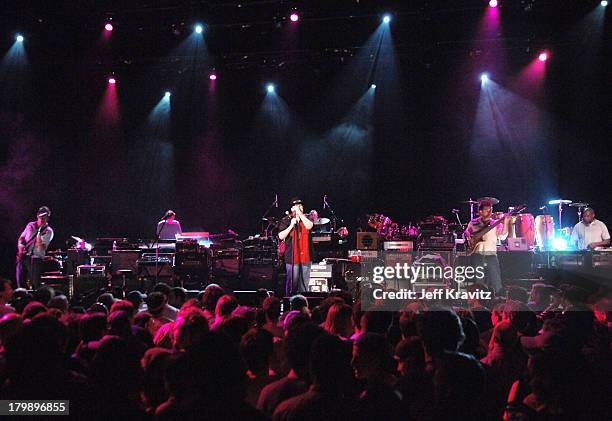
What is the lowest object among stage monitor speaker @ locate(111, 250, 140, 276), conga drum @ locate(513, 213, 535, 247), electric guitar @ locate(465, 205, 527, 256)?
stage monitor speaker @ locate(111, 250, 140, 276)

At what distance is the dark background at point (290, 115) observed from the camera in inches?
567

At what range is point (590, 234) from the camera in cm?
1243

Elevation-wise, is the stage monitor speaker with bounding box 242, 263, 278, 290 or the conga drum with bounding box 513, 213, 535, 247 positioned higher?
the conga drum with bounding box 513, 213, 535, 247

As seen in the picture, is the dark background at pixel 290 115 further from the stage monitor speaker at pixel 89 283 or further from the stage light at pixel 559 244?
the stage monitor speaker at pixel 89 283

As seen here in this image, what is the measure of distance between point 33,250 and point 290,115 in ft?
28.3

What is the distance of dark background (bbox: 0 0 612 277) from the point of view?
14.4 meters

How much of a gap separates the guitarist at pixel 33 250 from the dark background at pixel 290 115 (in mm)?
3077

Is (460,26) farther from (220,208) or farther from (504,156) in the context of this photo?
(220,208)

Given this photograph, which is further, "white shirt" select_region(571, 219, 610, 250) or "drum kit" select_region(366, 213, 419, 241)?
"drum kit" select_region(366, 213, 419, 241)

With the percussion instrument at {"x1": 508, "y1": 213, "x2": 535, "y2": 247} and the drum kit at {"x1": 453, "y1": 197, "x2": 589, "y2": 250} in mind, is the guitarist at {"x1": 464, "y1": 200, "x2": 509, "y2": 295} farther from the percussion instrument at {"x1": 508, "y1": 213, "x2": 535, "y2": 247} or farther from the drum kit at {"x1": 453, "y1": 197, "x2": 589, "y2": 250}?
the percussion instrument at {"x1": 508, "y1": 213, "x2": 535, "y2": 247}

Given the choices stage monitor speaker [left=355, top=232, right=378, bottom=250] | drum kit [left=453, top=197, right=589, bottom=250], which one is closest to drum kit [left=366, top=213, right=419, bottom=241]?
stage monitor speaker [left=355, top=232, right=378, bottom=250]

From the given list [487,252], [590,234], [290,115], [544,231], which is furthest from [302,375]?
[290,115]

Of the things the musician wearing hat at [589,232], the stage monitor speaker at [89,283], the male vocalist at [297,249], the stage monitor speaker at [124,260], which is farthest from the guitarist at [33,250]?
the musician wearing hat at [589,232]

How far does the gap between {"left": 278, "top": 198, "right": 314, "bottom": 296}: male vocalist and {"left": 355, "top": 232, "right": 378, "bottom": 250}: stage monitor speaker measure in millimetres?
2116
